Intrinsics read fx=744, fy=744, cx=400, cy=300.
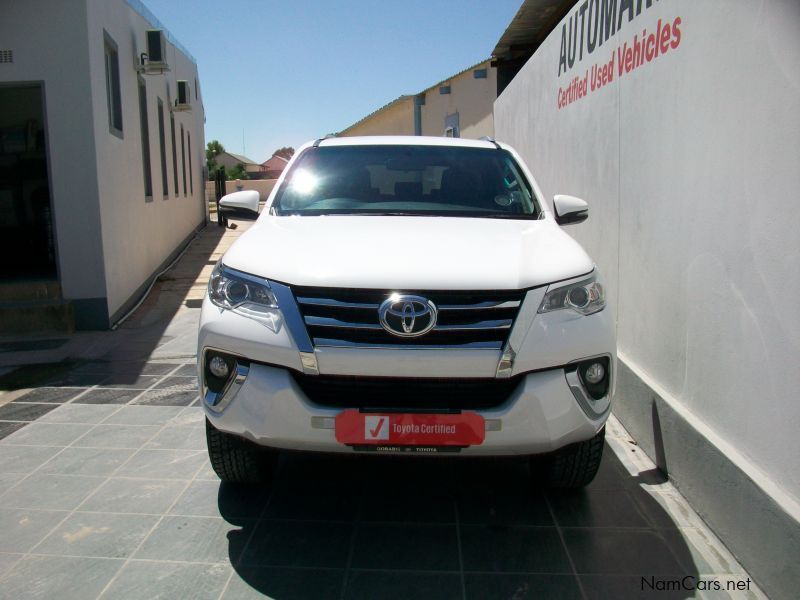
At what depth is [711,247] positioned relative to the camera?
11.2ft

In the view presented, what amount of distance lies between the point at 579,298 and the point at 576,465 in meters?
0.87

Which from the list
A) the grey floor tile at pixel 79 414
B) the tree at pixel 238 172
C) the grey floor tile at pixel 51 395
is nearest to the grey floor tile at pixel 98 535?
the grey floor tile at pixel 79 414

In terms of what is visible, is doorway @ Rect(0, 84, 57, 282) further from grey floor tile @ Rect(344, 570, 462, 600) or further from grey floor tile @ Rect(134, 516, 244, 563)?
grey floor tile @ Rect(344, 570, 462, 600)

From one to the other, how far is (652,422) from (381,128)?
27235 mm

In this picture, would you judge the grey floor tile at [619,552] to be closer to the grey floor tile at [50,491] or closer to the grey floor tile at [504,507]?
the grey floor tile at [504,507]

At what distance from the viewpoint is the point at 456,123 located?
19438mm

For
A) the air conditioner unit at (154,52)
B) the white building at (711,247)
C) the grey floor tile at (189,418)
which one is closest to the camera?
the white building at (711,247)

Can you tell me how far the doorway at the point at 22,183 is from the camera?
10547 mm

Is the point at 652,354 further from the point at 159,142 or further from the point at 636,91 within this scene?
the point at 159,142

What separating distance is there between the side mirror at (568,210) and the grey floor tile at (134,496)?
2.50 meters

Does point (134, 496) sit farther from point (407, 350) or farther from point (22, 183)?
point (22, 183)

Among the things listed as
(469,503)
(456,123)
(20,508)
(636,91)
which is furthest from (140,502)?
(456,123)

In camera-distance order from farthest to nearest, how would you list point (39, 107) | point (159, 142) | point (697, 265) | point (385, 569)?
point (159, 142) < point (39, 107) < point (697, 265) < point (385, 569)

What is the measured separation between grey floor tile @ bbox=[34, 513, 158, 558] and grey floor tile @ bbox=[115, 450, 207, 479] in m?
0.50
